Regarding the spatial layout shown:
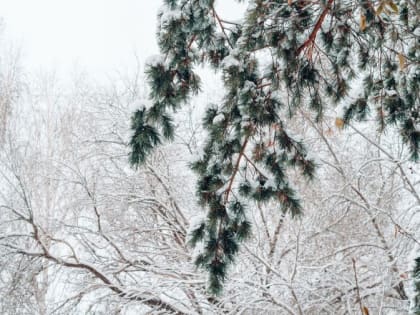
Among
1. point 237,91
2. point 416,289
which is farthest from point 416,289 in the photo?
point 237,91

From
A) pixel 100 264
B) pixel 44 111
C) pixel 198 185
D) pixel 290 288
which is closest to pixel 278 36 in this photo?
pixel 198 185

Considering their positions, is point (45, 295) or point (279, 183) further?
point (45, 295)

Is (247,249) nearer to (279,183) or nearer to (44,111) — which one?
(279,183)

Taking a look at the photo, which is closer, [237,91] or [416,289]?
[416,289]

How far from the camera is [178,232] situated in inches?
275

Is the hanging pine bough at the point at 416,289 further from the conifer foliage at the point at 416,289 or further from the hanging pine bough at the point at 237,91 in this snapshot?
the hanging pine bough at the point at 237,91

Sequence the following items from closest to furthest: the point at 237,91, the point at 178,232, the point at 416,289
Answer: the point at 416,289 → the point at 237,91 → the point at 178,232

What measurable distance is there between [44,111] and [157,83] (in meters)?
9.28

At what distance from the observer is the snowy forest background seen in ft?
16.7

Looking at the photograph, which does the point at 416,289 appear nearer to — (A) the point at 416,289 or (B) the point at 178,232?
(A) the point at 416,289

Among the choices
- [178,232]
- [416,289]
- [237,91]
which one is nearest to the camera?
[416,289]

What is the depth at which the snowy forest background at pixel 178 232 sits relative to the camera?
5.08 metres

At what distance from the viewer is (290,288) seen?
4609 millimetres

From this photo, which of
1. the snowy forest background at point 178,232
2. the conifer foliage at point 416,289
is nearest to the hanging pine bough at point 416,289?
the conifer foliage at point 416,289
